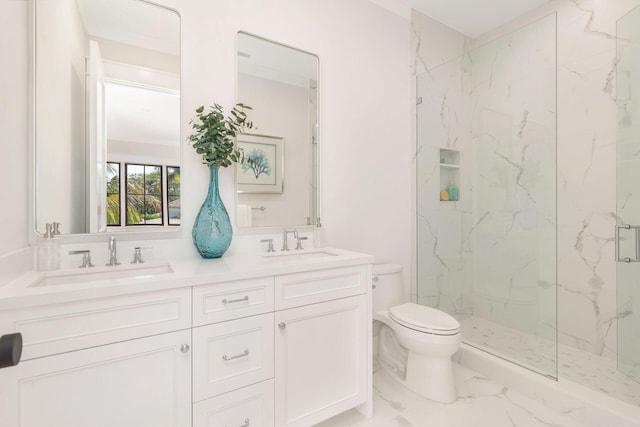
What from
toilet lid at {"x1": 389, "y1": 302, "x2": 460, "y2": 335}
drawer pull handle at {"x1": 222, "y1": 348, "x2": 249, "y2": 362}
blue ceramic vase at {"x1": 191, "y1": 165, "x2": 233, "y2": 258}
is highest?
blue ceramic vase at {"x1": 191, "y1": 165, "x2": 233, "y2": 258}

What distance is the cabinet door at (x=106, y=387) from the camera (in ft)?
2.96

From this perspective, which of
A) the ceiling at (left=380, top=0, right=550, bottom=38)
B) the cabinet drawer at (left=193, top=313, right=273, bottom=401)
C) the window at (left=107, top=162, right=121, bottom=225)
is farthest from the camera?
the ceiling at (left=380, top=0, right=550, bottom=38)

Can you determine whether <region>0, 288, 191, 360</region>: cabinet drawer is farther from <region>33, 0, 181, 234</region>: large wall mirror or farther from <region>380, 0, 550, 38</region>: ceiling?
<region>380, 0, 550, 38</region>: ceiling

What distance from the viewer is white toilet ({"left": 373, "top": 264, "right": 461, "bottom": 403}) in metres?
1.78

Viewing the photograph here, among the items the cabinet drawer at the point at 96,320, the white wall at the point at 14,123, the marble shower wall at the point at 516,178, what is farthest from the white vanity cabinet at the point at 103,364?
the marble shower wall at the point at 516,178

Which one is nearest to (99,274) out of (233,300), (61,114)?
(233,300)

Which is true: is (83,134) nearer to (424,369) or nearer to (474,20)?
(424,369)

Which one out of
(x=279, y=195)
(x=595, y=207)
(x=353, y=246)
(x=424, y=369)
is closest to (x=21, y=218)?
(x=279, y=195)

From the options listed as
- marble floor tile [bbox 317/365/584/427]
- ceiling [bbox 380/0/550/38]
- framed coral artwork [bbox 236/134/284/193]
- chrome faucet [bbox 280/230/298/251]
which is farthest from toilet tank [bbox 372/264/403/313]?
ceiling [bbox 380/0/550/38]

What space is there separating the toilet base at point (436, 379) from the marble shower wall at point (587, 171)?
1172 mm

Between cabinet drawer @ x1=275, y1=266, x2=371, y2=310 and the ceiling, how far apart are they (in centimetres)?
204

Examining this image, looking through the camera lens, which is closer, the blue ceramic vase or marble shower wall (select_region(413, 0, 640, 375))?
the blue ceramic vase

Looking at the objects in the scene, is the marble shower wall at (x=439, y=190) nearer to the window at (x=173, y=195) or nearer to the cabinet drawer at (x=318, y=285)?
the cabinet drawer at (x=318, y=285)

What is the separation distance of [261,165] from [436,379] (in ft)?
5.29
